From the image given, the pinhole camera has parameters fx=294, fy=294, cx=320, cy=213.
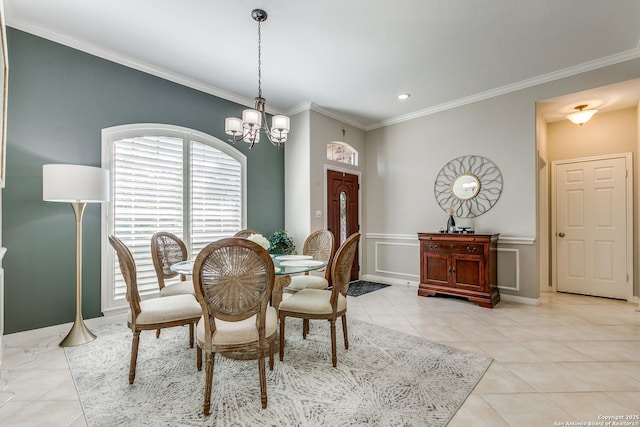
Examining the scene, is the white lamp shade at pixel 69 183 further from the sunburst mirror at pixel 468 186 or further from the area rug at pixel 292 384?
the sunburst mirror at pixel 468 186

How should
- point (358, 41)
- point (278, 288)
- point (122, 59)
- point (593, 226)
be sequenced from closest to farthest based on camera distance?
point (278, 288), point (358, 41), point (122, 59), point (593, 226)

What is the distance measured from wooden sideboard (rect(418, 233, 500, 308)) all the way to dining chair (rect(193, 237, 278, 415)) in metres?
3.16

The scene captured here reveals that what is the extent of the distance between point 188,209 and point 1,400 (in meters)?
2.34

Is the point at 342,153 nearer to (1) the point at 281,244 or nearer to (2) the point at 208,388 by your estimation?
(1) the point at 281,244

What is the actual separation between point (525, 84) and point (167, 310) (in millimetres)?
4898

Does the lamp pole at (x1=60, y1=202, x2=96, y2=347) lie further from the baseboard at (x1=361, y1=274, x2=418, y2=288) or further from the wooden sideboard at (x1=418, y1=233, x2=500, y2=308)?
the baseboard at (x1=361, y1=274, x2=418, y2=288)

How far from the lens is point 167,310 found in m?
2.09

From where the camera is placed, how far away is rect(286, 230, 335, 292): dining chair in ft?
9.75

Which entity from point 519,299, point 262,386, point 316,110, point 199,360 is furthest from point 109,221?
point 519,299

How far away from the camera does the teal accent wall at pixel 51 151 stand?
2703mm

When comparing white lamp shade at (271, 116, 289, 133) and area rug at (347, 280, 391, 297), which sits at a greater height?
white lamp shade at (271, 116, 289, 133)

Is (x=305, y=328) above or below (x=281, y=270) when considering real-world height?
below

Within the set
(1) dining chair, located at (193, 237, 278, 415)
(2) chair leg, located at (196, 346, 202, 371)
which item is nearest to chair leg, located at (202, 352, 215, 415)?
(1) dining chair, located at (193, 237, 278, 415)

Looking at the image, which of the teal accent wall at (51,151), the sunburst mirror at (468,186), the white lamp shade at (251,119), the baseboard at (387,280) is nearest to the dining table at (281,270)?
the white lamp shade at (251,119)
